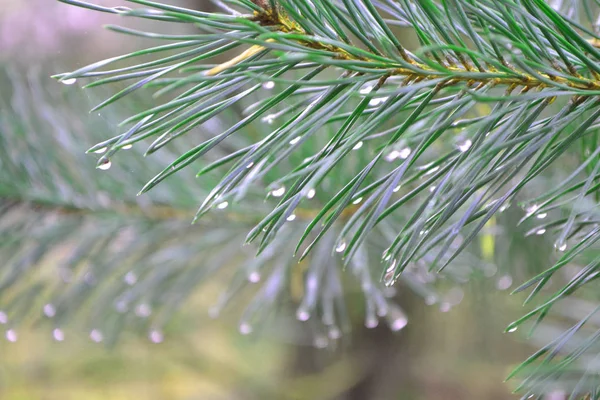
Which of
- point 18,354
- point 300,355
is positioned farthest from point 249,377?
point 18,354

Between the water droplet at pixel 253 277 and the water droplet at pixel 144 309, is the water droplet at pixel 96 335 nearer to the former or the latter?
the water droplet at pixel 144 309

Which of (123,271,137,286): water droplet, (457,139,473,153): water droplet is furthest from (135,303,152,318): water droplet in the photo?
(457,139,473,153): water droplet

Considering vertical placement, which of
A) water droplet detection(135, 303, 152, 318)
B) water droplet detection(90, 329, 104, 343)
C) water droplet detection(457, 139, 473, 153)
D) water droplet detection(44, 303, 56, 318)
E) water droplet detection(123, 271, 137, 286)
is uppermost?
water droplet detection(457, 139, 473, 153)

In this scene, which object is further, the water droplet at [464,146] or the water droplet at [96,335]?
the water droplet at [96,335]

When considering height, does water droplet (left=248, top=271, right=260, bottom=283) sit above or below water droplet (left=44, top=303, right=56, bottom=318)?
above

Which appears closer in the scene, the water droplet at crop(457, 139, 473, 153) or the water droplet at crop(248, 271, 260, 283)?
the water droplet at crop(457, 139, 473, 153)

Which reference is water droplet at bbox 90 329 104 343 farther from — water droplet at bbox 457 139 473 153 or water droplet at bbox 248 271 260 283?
water droplet at bbox 457 139 473 153

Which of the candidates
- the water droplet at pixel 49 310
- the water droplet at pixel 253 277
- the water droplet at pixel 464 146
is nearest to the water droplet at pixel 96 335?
the water droplet at pixel 49 310

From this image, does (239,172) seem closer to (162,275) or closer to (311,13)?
(311,13)
